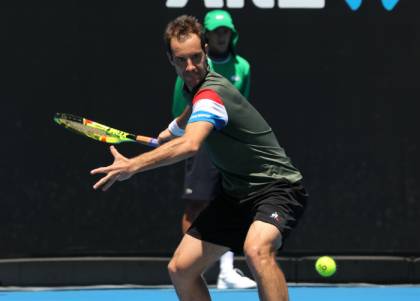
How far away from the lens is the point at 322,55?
717 cm

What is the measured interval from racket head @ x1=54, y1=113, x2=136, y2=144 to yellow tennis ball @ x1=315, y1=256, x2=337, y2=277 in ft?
6.66

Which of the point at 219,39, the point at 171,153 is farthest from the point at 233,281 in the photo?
the point at 171,153

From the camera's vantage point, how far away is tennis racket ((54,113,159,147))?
17.9 feet

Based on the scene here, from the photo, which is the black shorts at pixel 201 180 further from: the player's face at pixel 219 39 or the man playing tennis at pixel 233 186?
the man playing tennis at pixel 233 186

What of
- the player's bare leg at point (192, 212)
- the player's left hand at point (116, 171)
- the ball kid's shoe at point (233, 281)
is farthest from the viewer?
the ball kid's shoe at point (233, 281)

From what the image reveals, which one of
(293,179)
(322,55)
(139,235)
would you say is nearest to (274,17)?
(322,55)

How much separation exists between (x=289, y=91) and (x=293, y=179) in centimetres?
237

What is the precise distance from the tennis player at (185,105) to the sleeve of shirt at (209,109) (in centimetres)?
208

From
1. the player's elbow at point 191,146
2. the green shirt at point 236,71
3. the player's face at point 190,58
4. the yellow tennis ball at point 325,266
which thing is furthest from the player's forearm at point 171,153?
the yellow tennis ball at point 325,266

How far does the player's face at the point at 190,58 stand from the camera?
463 cm

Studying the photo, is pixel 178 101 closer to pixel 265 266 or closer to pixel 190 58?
pixel 190 58

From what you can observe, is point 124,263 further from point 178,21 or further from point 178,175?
point 178,21

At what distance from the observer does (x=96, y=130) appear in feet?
18.4

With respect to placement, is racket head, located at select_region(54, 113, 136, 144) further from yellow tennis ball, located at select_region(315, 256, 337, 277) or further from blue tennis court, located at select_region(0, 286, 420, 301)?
yellow tennis ball, located at select_region(315, 256, 337, 277)
